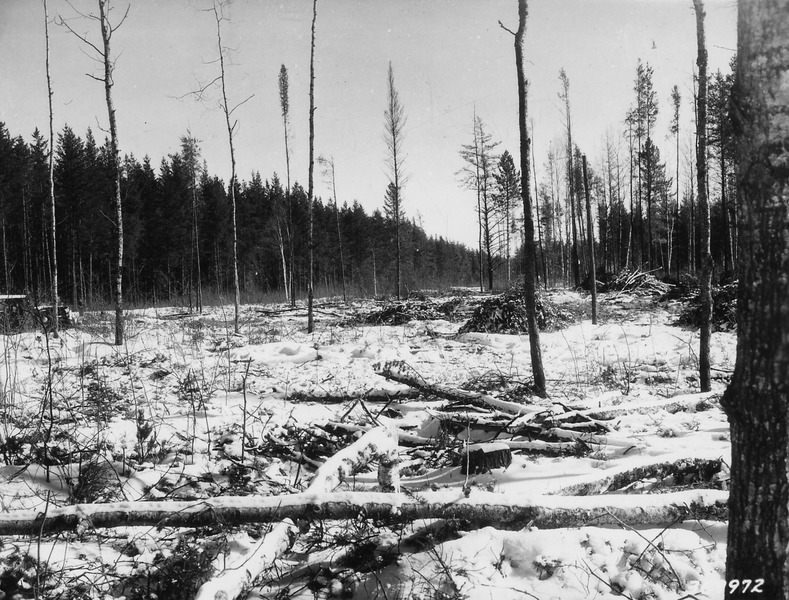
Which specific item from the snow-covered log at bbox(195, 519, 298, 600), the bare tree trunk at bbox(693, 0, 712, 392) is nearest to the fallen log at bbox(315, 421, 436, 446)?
the snow-covered log at bbox(195, 519, 298, 600)

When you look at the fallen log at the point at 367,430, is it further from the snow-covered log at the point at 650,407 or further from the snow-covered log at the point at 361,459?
the snow-covered log at the point at 650,407

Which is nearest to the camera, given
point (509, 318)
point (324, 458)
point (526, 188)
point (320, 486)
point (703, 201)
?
point (320, 486)

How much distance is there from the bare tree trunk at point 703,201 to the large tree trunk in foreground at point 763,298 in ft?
18.0

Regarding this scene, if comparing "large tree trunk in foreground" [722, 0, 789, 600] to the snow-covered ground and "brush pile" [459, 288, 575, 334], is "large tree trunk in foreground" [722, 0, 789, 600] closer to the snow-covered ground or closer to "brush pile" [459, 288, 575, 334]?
the snow-covered ground

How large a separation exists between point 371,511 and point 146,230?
1530 inches

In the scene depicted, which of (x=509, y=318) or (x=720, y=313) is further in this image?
(x=509, y=318)

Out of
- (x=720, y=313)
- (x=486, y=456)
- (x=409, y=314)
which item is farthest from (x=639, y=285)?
(x=486, y=456)

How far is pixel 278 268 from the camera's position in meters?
46.8

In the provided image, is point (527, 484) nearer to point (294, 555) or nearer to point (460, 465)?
point (460, 465)

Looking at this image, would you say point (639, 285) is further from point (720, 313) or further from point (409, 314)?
point (409, 314)

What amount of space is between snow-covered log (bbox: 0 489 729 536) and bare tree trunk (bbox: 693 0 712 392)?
4202 millimetres

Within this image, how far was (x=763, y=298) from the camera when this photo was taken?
4.23ft

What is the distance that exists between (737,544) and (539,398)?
4959mm

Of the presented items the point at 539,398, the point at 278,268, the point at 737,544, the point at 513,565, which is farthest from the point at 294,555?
the point at 278,268
